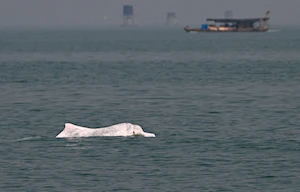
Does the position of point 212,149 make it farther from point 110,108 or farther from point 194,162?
point 110,108

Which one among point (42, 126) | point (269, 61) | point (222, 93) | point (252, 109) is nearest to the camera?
point (42, 126)

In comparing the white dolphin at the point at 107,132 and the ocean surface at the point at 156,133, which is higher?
the white dolphin at the point at 107,132

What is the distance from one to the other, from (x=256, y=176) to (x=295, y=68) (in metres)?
84.6

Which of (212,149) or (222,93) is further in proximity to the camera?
(222,93)

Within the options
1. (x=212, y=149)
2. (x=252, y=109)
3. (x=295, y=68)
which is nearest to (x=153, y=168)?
(x=212, y=149)

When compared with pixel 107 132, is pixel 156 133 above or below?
below

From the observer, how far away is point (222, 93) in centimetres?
8544

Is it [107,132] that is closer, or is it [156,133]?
[107,132]

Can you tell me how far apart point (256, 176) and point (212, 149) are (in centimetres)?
733

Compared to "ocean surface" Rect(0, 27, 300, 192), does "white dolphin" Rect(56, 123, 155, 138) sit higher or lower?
higher

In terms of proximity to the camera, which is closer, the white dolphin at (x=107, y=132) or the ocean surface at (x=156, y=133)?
the ocean surface at (x=156, y=133)

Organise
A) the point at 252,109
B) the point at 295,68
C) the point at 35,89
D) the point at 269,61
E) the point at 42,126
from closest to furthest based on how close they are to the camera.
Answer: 1. the point at 42,126
2. the point at 252,109
3. the point at 35,89
4. the point at 295,68
5. the point at 269,61

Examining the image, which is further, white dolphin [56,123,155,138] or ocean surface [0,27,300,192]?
white dolphin [56,123,155,138]

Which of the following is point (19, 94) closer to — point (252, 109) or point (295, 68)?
point (252, 109)
